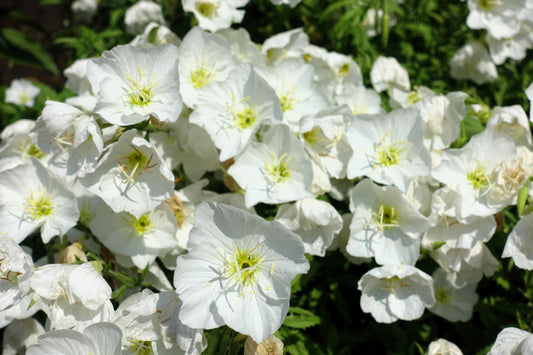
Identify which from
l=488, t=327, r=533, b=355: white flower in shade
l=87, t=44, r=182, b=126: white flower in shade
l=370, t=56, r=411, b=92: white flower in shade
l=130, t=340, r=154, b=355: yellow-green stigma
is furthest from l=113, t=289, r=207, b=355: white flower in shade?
l=370, t=56, r=411, b=92: white flower in shade

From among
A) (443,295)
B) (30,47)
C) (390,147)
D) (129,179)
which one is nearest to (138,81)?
(129,179)

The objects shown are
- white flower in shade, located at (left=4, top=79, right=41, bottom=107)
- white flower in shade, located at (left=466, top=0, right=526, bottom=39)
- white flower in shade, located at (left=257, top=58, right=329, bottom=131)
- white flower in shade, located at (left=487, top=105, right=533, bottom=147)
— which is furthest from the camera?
white flower in shade, located at (left=4, top=79, right=41, bottom=107)

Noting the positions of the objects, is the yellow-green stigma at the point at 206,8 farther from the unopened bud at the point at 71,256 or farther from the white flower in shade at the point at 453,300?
the white flower in shade at the point at 453,300

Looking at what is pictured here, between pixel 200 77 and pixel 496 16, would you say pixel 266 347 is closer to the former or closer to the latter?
pixel 200 77

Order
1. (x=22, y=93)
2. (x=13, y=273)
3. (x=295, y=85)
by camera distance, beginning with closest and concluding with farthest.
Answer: (x=13, y=273)
(x=295, y=85)
(x=22, y=93)

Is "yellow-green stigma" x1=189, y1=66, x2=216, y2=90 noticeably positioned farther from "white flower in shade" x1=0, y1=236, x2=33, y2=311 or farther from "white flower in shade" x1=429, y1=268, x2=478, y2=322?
"white flower in shade" x1=429, y1=268, x2=478, y2=322

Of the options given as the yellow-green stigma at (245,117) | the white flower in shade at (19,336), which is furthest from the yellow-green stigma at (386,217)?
the white flower in shade at (19,336)
